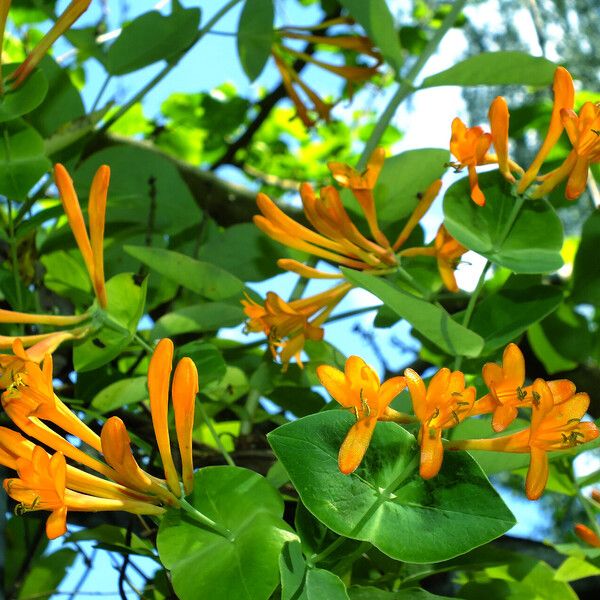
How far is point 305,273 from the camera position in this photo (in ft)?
1.93

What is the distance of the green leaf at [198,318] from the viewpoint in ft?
2.07

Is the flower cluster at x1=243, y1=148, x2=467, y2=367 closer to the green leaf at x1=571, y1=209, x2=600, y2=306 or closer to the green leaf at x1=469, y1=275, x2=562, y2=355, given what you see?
the green leaf at x1=469, y1=275, x2=562, y2=355

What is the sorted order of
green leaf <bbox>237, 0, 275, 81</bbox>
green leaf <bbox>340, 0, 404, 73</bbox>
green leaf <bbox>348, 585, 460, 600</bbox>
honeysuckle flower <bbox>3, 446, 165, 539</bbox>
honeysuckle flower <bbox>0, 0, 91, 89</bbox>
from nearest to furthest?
honeysuckle flower <bbox>3, 446, 165, 539</bbox>, green leaf <bbox>348, 585, 460, 600</bbox>, honeysuckle flower <bbox>0, 0, 91, 89</bbox>, green leaf <bbox>340, 0, 404, 73</bbox>, green leaf <bbox>237, 0, 275, 81</bbox>

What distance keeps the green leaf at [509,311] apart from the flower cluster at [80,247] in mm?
228

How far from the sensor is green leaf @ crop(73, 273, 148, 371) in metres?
0.57

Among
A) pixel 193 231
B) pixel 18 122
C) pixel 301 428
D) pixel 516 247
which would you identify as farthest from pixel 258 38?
pixel 301 428

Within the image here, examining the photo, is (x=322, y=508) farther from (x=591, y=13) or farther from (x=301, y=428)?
(x=591, y=13)

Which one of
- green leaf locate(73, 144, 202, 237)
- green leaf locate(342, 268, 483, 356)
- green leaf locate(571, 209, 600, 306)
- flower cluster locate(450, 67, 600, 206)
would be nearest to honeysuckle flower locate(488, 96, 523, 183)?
flower cluster locate(450, 67, 600, 206)

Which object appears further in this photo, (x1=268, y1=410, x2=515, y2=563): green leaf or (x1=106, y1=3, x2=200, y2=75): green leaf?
(x1=106, y1=3, x2=200, y2=75): green leaf

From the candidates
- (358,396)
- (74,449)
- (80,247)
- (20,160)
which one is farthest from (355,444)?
(20,160)

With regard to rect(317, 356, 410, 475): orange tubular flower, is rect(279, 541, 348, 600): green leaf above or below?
below

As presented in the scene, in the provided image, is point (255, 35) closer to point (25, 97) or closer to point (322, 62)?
point (322, 62)

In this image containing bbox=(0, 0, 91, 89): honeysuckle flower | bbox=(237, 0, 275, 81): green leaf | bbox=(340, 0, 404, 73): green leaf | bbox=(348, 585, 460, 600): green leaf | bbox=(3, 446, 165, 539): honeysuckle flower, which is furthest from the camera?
bbox=(237, 0, 275, 81): green leaf

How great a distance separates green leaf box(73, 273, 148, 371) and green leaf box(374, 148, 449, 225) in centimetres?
20
